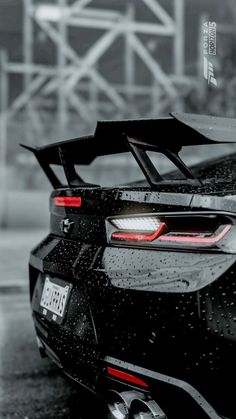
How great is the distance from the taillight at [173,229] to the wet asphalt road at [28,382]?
0.71 metres

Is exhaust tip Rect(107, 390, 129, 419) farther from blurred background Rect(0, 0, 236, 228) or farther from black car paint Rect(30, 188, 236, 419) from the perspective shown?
blurred background Rect(0, 0, 236, 228)

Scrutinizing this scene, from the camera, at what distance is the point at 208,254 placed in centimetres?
179

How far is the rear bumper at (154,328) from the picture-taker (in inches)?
68.5

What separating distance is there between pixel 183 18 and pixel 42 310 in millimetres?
12044

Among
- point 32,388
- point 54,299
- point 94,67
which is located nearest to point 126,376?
point 54,299

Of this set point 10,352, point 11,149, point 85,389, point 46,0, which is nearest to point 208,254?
point 85,389

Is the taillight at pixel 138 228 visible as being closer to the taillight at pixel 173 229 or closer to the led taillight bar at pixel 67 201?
the taillight at pixel 173 229

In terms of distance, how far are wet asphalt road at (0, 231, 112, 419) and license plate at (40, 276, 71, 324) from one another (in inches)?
11.4

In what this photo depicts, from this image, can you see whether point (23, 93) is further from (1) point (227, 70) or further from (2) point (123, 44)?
(1) point (227, 70)

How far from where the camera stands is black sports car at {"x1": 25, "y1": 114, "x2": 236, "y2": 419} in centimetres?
175

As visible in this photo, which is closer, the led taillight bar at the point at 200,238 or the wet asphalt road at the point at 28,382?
the led taillight bar at the point at 200,238

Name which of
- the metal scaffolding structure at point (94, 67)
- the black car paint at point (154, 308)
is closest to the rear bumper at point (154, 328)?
the black car paint at point (154, 308)

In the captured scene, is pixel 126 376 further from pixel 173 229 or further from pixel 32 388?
pixel 32 388

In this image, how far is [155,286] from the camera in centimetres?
185
